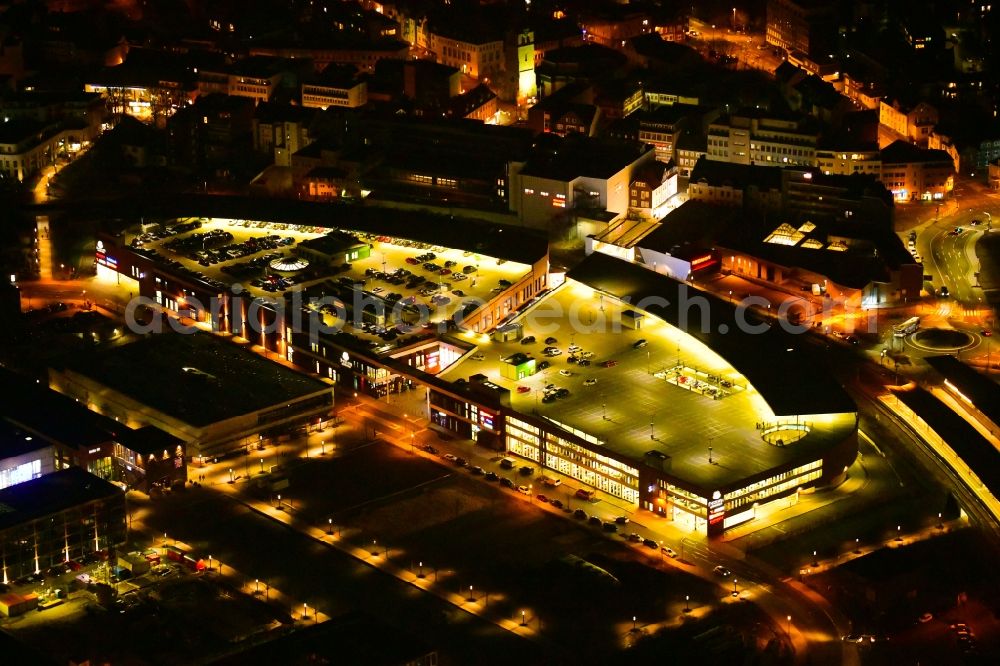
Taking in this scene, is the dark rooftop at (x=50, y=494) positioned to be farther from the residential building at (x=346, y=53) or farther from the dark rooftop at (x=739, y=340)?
the residential building at (x=346, y=53)

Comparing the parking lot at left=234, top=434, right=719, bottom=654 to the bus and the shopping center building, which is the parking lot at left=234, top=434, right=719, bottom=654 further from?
the bus

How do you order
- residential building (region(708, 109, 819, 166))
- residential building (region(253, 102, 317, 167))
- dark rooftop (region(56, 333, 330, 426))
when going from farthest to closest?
residential building (region(253, 102, 317, 167)), residential building (region(708, 109, 819, 166)), dark rooftop (region(56, 333, 330, 426))

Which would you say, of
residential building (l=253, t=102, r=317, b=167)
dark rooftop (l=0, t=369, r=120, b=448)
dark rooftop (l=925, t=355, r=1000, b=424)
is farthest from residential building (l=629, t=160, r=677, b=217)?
dark rooftop (l=0, t=369, r=120, b=448)

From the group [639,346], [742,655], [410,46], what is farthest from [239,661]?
[410,46]

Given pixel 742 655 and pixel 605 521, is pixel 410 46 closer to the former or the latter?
pixel 605 521

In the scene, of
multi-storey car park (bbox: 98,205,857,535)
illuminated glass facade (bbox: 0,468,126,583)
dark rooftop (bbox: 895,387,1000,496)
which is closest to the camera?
illuminated glass facade (bbox: 0,468,126,583)

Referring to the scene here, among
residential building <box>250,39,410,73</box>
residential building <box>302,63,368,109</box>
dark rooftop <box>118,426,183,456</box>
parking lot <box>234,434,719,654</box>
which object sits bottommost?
parking lot <box>234,434,719,654</box>

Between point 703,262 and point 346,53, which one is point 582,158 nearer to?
point 703,262
